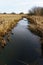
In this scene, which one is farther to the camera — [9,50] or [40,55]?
[9,50]

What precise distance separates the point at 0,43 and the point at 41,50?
14.3ft

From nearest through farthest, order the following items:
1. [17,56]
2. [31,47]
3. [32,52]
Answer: [17,56] < [32,52] < [31,47]

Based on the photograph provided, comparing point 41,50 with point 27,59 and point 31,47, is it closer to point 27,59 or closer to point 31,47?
point 31,47

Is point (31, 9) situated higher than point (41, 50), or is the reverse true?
point (41, 50)

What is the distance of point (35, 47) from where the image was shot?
18.4 meters

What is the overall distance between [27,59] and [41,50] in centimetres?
302

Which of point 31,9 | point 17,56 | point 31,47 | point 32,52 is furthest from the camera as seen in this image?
point 31,9

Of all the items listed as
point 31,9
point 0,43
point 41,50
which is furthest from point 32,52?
point 31,9

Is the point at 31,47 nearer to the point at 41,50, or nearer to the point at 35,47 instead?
the point at 35,47

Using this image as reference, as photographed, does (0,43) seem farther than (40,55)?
Yes

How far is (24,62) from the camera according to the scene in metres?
13.7

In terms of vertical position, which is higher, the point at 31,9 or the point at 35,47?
the point at 35,47

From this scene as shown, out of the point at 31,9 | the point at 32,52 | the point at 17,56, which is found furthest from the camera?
the point at 31,9

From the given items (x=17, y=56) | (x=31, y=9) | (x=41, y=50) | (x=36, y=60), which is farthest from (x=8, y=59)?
(x=31, y=9)
